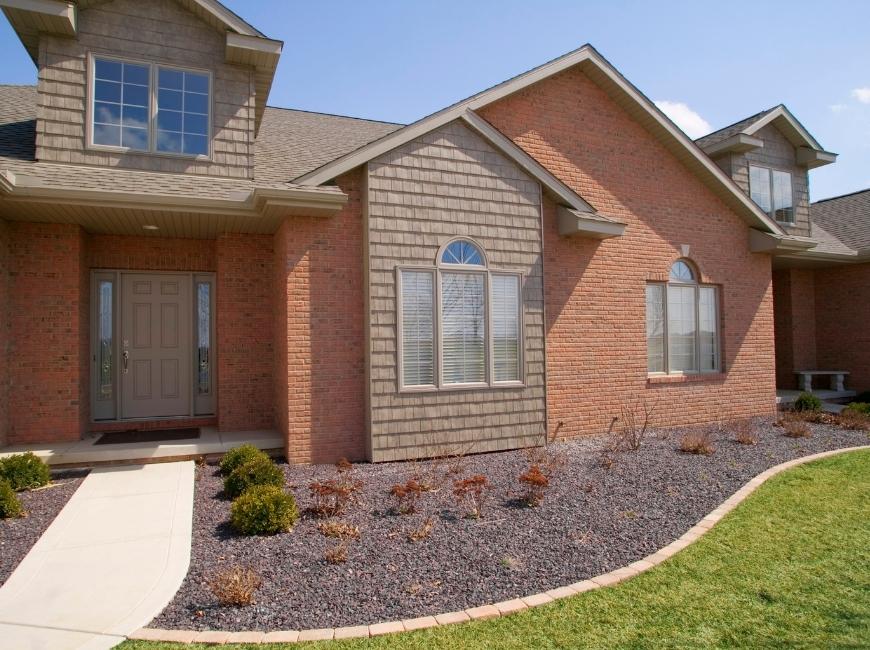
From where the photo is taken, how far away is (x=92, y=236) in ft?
Answer: 29.6

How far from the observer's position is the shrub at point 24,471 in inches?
256

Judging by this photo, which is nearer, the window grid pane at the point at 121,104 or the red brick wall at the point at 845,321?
the window grid pane at the point at 121,104

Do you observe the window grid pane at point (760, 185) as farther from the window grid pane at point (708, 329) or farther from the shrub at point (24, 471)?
the shrub at point (24, 471)

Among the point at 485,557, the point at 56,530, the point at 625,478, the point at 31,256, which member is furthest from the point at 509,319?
the point at 31,256

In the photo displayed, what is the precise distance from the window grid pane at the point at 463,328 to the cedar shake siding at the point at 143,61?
12.0 ft

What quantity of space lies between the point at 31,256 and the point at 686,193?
11.7 metres

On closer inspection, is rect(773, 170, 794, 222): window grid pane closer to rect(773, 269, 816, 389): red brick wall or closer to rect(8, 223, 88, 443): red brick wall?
rect(773, 269, 816, 389): red brick wall

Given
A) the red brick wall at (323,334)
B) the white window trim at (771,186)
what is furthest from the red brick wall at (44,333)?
the white window trim at (771,186)

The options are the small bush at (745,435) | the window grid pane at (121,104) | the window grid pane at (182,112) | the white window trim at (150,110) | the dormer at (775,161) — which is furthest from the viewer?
the dormer at (775,161)

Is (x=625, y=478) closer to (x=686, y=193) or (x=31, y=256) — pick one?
(x=686, y=193)

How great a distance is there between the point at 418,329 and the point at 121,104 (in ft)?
17.9

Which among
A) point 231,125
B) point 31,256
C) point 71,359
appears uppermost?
point 231,125

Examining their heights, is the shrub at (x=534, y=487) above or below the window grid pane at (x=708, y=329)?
below

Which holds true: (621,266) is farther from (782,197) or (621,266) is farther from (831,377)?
(831,377)
